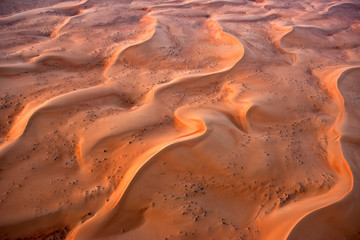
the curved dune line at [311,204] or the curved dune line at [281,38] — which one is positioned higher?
the curved dune line at [281,38]

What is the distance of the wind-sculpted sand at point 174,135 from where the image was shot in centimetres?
120

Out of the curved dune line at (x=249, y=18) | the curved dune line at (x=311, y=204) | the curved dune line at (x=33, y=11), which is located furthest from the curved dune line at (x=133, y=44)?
the curved dune line at (x=311, y=204)

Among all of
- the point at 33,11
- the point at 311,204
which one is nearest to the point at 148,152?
the point at 311,204

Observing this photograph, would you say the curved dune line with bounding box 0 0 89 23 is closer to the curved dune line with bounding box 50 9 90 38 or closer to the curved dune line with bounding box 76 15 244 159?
the curved dune line with bounding box 50 9 90 38

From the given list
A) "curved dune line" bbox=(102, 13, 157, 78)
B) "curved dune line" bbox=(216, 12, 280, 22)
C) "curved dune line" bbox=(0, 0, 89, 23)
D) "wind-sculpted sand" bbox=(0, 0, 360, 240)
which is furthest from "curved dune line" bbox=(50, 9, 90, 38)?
"curved dune line" bbox=(216, 12, 280, 22)

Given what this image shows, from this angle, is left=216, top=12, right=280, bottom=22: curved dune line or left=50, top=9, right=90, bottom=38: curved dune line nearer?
left=50, top=9, right=90, bottom=38: curved dune line

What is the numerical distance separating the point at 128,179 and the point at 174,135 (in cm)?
40

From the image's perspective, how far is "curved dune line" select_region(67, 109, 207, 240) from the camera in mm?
1133

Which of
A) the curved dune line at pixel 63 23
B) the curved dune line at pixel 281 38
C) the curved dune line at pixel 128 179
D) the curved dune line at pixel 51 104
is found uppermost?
the curved dune line at pixel 63 23

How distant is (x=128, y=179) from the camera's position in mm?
1305

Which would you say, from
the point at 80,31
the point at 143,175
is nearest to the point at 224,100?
the point at 143,175

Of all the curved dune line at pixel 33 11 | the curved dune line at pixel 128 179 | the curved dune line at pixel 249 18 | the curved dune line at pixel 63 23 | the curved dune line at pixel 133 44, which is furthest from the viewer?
the curved dune line at pixel 249 18

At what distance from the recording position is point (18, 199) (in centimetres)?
121

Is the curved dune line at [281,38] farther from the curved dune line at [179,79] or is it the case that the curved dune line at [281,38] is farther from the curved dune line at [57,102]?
the curved dune line at [57,102]
